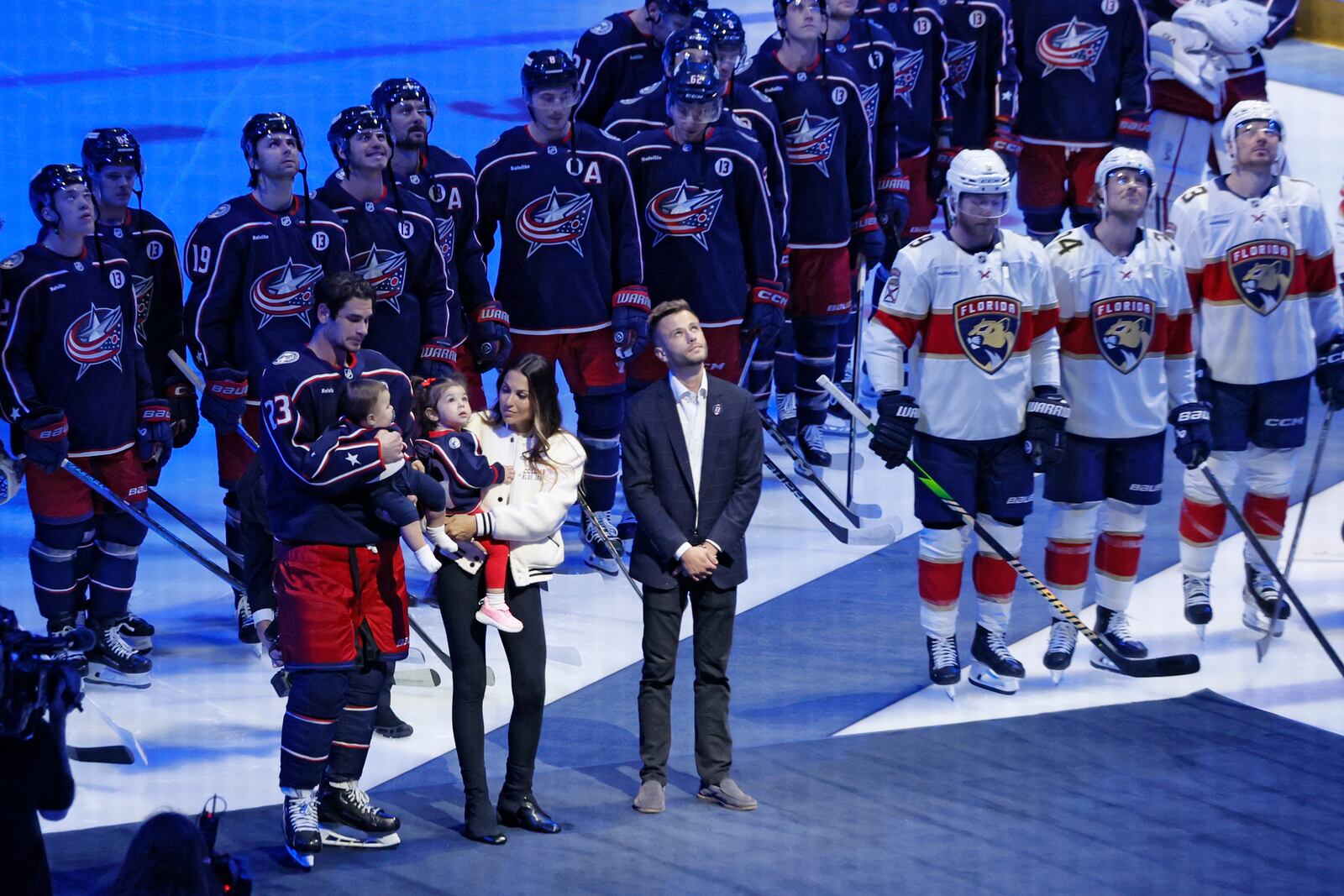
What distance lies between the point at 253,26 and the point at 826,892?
716 cm

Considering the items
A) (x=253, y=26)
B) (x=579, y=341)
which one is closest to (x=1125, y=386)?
(x=579, y=341)

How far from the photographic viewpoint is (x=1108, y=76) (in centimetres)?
718

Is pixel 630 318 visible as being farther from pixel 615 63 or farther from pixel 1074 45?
pixel 1074 45

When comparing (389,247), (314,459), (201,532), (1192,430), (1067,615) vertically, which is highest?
(389,247)

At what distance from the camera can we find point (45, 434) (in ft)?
16.1

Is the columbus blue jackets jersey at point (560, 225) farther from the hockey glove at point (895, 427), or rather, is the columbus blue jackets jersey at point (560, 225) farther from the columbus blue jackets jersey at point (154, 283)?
the hockey glove at point (895, 427)

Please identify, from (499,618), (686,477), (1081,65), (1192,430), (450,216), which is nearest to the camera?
(499,618)

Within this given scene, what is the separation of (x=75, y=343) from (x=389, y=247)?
0.88 m

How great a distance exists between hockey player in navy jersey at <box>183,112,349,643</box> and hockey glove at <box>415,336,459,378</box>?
38 cm

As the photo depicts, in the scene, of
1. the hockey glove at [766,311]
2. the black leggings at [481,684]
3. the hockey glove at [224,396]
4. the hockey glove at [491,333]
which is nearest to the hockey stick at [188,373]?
the hockey glove at [224,396]

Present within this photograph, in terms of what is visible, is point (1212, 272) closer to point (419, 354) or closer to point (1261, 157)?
point (1261, 157)

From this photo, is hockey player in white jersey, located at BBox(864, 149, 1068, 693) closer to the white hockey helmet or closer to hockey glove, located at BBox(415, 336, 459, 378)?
the white hockey helmet

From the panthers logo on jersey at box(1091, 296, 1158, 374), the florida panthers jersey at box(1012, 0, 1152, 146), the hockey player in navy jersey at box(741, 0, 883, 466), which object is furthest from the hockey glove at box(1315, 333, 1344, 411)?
the florida panthers jersey at box(1012, 0, 1152, 146)

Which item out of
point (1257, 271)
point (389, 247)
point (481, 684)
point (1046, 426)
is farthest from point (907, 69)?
point (481, 684)
